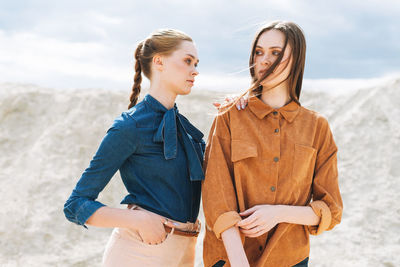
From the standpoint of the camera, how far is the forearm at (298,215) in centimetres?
161

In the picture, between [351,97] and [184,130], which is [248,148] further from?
[351,97]

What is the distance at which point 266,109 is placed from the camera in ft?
5.72

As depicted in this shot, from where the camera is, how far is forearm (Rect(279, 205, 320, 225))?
1608mm

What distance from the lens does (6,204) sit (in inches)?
263

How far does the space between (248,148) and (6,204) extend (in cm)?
608

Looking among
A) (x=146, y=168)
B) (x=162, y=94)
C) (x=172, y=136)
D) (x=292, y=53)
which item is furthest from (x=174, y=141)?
(x=292, y=53)

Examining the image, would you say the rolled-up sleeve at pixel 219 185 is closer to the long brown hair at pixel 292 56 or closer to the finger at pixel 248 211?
the finger at pixel 248 211

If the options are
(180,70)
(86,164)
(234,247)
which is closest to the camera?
(234,247)

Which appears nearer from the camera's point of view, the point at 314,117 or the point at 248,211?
the point at 248,211

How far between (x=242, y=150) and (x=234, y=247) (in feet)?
1.18

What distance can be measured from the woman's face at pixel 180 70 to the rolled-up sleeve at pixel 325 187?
2.02 feet

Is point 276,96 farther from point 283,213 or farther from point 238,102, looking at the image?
point 283,213

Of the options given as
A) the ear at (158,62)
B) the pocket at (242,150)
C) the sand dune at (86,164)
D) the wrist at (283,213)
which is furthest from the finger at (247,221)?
the sand dune at (86,164)

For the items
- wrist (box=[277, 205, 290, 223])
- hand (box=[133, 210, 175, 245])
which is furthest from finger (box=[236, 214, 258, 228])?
hand (box=[133, 210, 175, 245])
